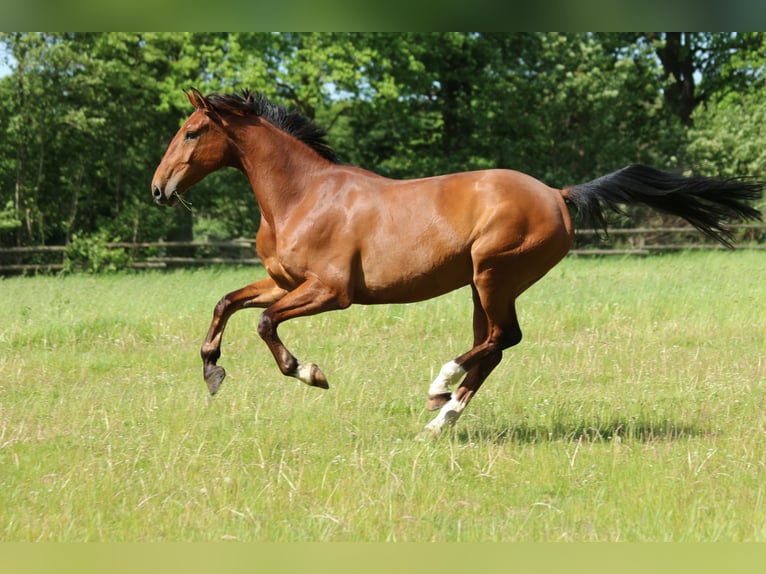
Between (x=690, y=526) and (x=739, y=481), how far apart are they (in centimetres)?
88

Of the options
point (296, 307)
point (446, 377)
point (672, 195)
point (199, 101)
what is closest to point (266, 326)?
point (296, 307)

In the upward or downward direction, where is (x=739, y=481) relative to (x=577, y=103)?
downward

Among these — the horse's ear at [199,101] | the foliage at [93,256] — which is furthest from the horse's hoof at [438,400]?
the foliage at [93,256]

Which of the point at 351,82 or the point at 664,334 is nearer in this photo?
the point at 664,334

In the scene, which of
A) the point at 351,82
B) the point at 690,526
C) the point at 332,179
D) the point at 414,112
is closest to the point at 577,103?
the point at 414,112

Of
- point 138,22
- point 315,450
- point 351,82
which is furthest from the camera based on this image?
point 351,82

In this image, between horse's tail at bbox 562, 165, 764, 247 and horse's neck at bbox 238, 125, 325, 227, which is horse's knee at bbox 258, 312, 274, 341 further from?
horse's tail at bbox 562, 165, 764, 247

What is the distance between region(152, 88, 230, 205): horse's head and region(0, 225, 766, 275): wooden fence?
1761 centimetres

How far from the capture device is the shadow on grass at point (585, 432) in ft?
19.2

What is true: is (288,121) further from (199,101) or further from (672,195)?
(672,195)

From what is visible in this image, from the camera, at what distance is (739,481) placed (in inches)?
194

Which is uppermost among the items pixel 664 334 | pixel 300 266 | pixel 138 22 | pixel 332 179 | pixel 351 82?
pixel 351 82

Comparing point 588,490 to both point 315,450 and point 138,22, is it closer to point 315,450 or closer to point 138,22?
point 315,450

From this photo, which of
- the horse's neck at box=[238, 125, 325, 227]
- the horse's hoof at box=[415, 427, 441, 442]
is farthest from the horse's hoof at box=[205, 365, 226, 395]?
the horse's hoof at box=[415, 427, 441, 442]
